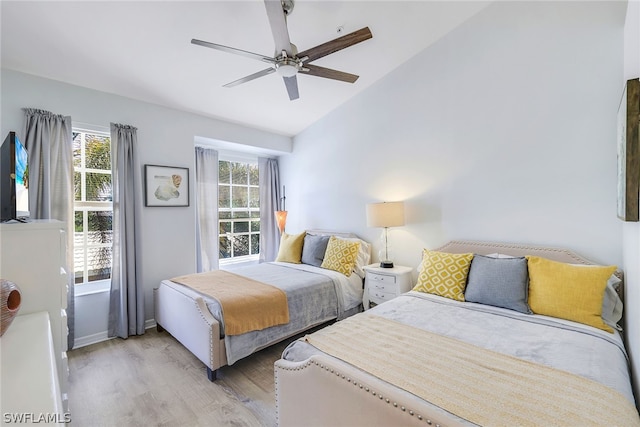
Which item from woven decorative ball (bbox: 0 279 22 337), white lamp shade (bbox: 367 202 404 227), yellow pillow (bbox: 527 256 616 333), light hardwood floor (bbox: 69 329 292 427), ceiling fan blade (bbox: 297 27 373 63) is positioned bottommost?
light hardwood floor (bbox: 69 329 292 427)

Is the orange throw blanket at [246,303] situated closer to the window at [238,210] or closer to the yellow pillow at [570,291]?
the window at [238,210]

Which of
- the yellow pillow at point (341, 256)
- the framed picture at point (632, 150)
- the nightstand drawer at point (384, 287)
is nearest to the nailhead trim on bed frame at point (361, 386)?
the framed picture at point (632, 150)

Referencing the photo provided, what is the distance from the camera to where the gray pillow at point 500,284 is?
6.80ft

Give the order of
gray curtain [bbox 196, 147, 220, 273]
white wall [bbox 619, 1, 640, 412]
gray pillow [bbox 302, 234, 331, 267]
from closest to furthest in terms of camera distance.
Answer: white wall [bbox 619, 1, 640, 412] → gray pillow [bbox 302, 234, 331, 267] → gray curtain [bbox 196, 147, 220, 273]

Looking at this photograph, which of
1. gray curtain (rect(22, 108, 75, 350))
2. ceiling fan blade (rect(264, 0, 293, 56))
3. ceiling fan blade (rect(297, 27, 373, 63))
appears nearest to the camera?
ceiling fan blade (rect(264, 0, 293, 56))

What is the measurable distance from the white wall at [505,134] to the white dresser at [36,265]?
2.85 m

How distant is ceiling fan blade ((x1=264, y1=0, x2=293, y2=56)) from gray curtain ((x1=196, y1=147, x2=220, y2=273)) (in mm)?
2576

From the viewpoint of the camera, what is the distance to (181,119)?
3.63 m

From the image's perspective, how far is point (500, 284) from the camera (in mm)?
2143

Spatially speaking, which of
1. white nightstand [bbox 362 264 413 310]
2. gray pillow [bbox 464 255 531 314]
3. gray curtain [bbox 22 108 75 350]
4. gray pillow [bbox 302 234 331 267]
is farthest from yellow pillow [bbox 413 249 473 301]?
gray curtain [bbox 22 108 75 350]

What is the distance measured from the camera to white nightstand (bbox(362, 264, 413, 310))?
2998mm

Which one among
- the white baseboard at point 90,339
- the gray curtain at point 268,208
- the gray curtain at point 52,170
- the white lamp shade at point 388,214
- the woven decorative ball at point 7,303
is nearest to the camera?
the woven decorative ball at point 7,303

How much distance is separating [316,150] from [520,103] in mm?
2670

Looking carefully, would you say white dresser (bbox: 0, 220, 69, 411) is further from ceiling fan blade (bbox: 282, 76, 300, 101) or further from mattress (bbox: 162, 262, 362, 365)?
ceiling fan blade (bbox: 282, 76, 300, 101)
